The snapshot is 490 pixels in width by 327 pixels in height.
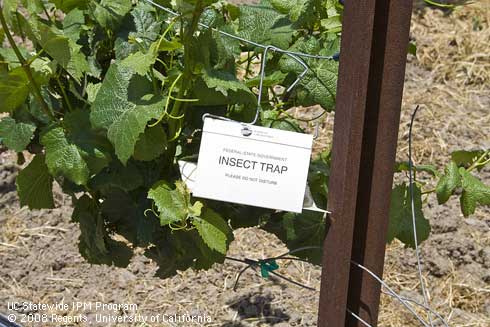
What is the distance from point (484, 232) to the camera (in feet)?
9.49

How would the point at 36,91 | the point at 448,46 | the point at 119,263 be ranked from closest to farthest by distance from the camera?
the point at 36,91 → the point at 119,263 → the point at 448,46

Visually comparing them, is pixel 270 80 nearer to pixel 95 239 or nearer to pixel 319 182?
pixel 319 182

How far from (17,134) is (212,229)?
42 centimetres

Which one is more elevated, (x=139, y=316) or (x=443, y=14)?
(x=443, y=14)

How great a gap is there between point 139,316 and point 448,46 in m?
2.01

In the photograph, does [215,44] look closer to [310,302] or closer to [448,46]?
[310,302]

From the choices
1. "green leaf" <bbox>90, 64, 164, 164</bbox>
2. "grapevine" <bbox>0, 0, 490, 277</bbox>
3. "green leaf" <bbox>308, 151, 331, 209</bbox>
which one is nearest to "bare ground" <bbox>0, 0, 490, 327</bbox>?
"grapevine" <bbox>0, 0, 490, 277</bbox>

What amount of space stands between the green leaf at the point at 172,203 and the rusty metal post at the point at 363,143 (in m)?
0.23

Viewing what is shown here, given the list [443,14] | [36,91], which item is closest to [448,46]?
[443,14]

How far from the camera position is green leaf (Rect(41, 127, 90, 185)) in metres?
1.41

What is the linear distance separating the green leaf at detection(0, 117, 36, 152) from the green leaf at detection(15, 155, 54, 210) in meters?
0.04

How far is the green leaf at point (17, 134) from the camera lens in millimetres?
1521

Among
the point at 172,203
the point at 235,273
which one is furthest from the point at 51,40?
the point at 235,273

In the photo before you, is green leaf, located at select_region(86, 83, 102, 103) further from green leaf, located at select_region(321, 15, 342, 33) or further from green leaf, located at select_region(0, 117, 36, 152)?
→ green leaf, located at select_region(321, 15, 342, 33)
